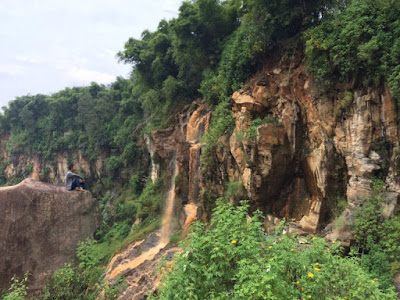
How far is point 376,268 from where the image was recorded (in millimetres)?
5703

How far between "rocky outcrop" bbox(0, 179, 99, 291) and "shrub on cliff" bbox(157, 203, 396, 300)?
11.2 feet

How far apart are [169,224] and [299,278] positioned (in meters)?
10.3

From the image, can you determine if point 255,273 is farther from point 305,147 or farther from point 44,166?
point 44,166

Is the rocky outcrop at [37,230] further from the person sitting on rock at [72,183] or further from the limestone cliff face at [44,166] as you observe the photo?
the limestone cliff face at [44,166]

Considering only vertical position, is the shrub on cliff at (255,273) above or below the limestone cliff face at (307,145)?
→ below

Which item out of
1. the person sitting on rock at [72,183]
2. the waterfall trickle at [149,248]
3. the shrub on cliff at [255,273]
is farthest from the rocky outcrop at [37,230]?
the waterfall trickle at [149,248]

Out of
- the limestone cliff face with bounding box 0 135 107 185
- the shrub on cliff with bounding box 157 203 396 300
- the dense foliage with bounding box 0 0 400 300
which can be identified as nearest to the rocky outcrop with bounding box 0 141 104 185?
the limestone cliff face with bounding box 0 135 107 185

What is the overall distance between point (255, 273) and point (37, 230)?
15.7ft

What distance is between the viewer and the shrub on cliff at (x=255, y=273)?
340 cm

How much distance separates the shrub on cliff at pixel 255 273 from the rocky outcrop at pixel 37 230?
11.2ft

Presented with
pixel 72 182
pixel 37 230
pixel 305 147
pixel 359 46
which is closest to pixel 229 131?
pixel 305 147

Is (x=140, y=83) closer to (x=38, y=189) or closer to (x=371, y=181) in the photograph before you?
(x=38, y=189)

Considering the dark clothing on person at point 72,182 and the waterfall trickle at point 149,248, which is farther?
the waterfall trickle at point 149,248

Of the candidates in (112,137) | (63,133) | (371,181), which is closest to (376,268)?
(371,181)
